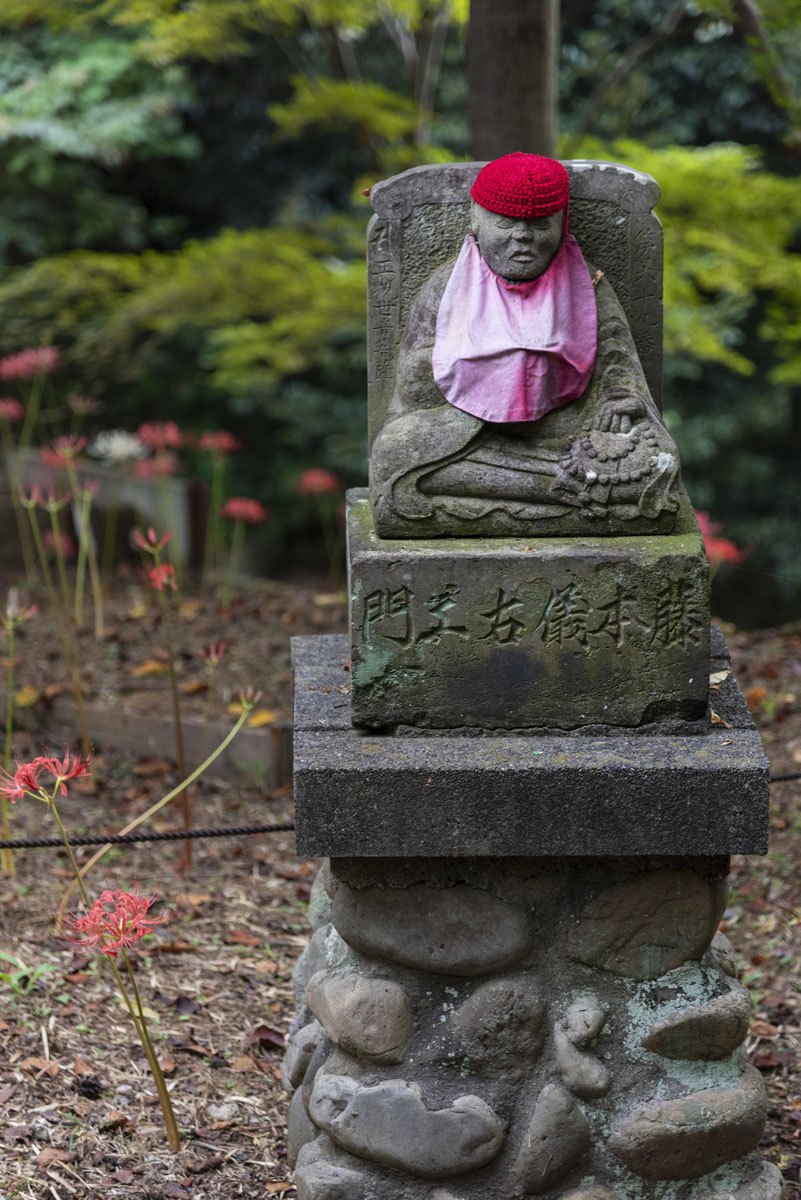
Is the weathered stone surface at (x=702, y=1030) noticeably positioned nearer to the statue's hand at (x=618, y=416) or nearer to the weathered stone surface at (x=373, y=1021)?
the weathered stone surface at (x=373, y=1021)

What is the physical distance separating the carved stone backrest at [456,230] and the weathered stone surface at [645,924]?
1.21 meters

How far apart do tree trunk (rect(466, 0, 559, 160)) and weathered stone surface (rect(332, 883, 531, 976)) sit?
3568 mm

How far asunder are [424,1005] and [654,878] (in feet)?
1.75

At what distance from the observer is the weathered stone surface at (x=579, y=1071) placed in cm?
257

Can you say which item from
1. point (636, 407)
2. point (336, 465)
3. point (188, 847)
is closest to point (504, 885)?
point (636, 407)

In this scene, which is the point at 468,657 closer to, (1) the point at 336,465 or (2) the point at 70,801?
(2) the point at 70,801

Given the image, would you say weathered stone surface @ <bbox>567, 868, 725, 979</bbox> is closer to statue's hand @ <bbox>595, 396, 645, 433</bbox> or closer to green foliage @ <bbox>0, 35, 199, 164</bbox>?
statue's hand @ <bbox>595, 396, 645, 433</bbox>

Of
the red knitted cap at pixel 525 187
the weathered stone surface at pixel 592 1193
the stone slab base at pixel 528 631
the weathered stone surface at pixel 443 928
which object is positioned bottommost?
the weathered stone surface at pixel 592 1193

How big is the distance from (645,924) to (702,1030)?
9.4 inches

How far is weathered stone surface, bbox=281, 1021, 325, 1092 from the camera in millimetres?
2881

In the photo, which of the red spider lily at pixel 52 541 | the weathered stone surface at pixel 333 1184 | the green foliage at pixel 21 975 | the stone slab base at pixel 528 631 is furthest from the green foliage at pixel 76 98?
the weathered stone surface at pixel 333 1184

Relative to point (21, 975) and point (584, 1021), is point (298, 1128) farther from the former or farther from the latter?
point (21, 975)

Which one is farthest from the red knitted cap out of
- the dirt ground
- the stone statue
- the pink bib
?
the dirt ground

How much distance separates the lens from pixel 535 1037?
8.51 feet
